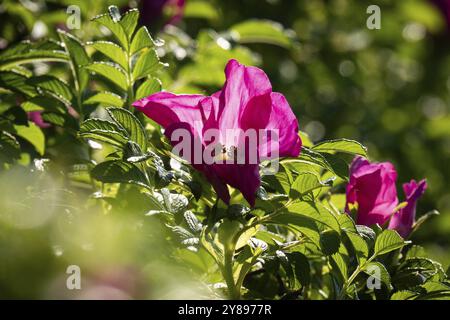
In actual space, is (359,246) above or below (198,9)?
below

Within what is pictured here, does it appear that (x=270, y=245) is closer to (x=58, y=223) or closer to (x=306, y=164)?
(x=306, y=164)

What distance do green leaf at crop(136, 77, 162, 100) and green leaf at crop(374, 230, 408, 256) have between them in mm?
416

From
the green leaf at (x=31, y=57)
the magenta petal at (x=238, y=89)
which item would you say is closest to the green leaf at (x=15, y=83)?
the green leaf at (x=31, y=57)

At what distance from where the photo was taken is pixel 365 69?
9.72ft

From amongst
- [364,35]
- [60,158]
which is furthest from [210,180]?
[364,35]

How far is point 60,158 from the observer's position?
135 centimetres

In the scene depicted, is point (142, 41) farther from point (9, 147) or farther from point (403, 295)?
point (403, 295)

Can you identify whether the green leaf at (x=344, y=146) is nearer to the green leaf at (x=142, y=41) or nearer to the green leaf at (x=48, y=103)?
the green leaf at (x=142, y=41)

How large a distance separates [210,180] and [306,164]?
0.17 m

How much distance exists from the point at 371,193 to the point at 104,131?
1.48 ft

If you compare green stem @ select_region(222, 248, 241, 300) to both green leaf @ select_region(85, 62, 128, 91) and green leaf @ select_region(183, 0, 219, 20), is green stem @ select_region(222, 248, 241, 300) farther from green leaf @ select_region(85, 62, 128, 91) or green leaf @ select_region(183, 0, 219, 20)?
green leaf @ select_region(183, 0, 219, 20)

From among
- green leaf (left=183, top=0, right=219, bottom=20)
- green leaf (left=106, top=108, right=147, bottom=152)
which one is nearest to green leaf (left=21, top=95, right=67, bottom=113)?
green leaf (left=106, top=108, right=147, bottom=152)

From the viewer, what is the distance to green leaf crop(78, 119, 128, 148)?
40.0 inches

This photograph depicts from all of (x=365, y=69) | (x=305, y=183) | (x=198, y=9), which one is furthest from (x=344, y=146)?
(x=365, y=69)
